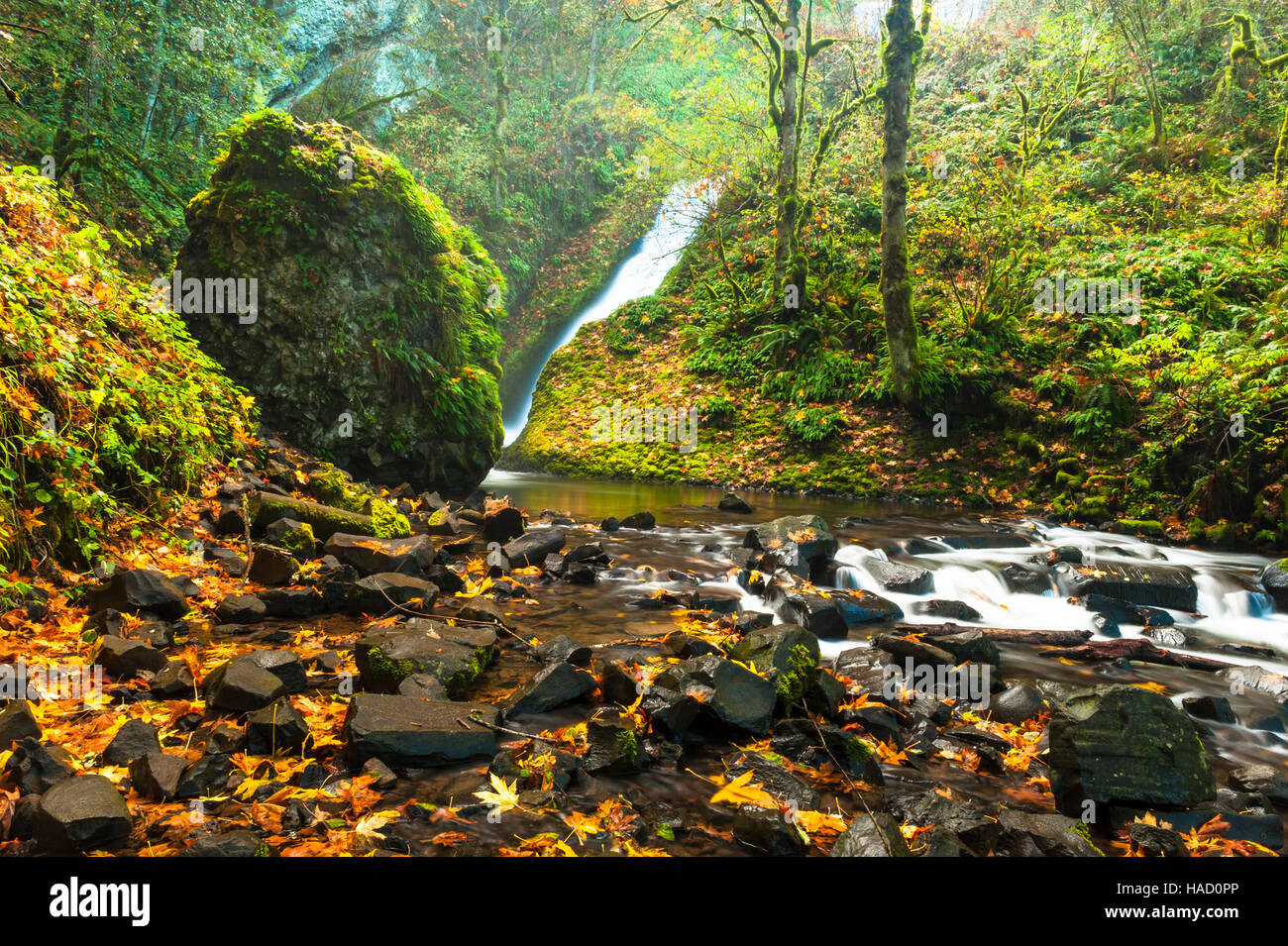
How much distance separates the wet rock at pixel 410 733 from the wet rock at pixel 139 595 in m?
2.23

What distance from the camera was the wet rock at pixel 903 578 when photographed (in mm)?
7031

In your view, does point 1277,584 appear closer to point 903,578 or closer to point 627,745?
point 903,578

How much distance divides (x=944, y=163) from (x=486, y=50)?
18686mm

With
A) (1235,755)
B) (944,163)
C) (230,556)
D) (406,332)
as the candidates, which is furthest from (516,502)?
(944,163)

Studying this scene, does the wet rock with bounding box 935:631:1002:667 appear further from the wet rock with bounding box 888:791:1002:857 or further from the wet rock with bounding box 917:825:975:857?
the wet rock with bounding box 917:825:975:857

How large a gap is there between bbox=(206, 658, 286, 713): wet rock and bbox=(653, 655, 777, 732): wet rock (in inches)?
81.5

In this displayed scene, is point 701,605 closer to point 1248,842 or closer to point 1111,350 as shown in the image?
point 1248,842

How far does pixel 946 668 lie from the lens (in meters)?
4.57

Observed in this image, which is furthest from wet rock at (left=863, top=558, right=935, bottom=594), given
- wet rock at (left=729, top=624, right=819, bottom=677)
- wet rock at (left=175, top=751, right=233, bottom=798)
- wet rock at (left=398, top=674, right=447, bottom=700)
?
wet rock at (left=175, top=751, right=233, bottom=798)

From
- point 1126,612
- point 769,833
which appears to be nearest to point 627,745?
point 769,833

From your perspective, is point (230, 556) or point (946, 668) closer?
point (946, 668)

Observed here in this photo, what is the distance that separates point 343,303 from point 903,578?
9270 millimetres

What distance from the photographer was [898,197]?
12.6m

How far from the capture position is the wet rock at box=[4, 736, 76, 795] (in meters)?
2.52
